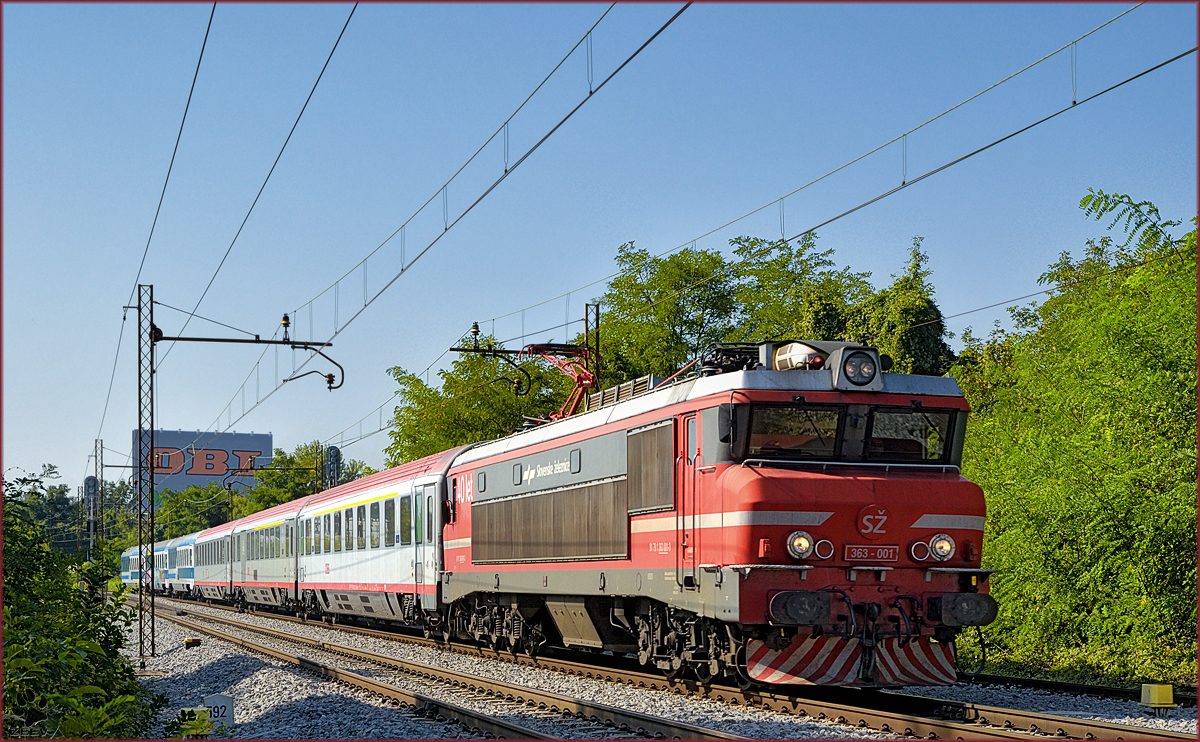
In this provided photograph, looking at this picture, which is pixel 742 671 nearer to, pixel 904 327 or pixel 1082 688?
pixel 1082 688

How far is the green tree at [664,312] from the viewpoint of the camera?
156ft

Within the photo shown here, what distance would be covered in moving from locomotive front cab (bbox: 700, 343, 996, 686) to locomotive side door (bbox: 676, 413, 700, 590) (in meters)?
0.62

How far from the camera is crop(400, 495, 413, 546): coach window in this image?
83.5ft

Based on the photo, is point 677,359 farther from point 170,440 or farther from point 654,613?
point 170,440

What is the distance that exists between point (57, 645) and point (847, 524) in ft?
26.6

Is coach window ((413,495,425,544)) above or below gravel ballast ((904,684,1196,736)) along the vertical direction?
above

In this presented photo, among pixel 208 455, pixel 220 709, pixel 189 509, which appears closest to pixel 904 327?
pixel 220 709

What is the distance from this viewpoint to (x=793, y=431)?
1342 cm

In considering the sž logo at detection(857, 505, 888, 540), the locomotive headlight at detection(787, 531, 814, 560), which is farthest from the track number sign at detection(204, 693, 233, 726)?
the sž logo at detection(857, 505, 888, 540)

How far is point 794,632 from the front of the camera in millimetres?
12789

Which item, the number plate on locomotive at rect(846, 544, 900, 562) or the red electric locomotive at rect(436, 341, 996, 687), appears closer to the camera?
the red electric locomotive at rect(436, 341, 996, 687)

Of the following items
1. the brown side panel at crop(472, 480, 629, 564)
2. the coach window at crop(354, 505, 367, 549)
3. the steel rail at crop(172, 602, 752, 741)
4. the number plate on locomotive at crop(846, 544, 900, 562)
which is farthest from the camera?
the coach window at crop(354, 505, 367, 549)

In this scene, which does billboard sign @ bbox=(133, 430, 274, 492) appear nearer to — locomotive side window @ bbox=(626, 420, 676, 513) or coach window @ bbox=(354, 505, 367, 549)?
coach window @ bbox=(354, 505, 367, 549)

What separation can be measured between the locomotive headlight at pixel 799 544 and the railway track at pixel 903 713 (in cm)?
160
